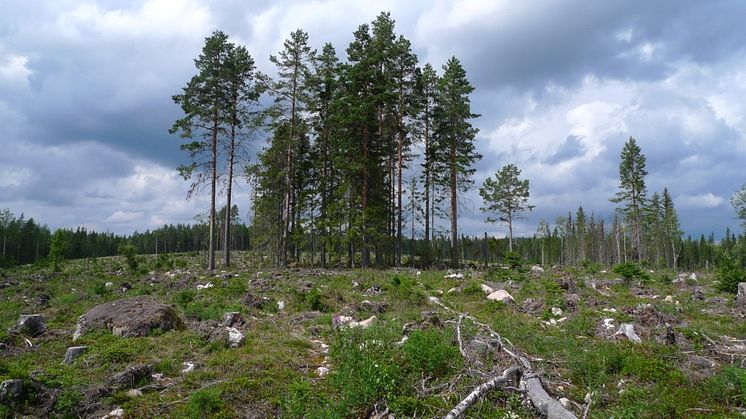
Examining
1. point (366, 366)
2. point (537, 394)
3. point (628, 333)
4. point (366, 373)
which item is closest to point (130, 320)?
point (366, 366)

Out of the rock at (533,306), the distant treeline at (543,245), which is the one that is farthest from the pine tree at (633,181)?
the rock at (533,306)

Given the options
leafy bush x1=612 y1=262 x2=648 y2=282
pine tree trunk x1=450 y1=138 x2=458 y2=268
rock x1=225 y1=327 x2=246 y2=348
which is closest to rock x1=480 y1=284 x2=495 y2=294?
leafy bush x1=612 y1=262 x2=648 y2=282

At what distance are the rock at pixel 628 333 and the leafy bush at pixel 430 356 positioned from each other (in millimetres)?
3988

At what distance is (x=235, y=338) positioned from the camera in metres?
7.69

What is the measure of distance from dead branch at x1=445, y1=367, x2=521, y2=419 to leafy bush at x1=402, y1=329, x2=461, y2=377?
0.68 metres

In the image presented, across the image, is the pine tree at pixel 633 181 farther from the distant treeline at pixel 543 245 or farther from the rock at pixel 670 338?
the rock at pixel 670 338

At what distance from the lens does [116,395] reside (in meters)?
5.23

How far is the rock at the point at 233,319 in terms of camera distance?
8.96 metres

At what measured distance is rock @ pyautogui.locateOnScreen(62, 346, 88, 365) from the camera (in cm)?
650

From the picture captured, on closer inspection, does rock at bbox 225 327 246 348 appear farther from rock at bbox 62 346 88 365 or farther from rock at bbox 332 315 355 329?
rock at bbox 62 346 88 365

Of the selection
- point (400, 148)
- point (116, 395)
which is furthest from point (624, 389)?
point (400, 148)

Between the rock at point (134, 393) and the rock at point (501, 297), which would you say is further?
the rock at point (501, 297)

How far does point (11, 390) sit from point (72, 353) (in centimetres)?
197

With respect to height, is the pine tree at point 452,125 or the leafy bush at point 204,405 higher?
the pine tree at point 452,125
